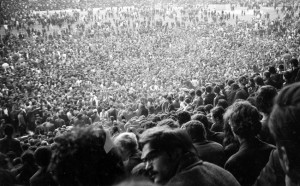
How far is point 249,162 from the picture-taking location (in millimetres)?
3361

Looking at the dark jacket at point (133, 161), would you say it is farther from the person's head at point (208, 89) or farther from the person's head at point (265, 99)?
the person's head at point (208, 89)

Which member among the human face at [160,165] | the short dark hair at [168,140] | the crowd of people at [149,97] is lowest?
the crowd of people at [149,97]

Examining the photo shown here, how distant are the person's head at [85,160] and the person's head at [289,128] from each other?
84 cm

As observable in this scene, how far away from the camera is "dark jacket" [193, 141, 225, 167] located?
389 cm

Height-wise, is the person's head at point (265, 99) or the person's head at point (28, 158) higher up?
the person's head at point (265, 99)

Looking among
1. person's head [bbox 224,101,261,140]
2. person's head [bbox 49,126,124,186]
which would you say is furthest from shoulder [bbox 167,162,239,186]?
person's head [bbox 224,101,261,140]

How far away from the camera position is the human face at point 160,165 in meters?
2.53

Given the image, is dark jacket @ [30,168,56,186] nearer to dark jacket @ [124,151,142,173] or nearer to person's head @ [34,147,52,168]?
person's head @ [34,147,52,168]

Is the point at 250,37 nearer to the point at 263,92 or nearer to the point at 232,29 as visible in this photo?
the point at 232,29

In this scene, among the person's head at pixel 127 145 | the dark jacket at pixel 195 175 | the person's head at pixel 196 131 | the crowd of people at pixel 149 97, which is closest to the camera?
the crowd of people at pixel 149 97

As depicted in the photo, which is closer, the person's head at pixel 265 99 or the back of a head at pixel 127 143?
the back of a head at pixel 127 143

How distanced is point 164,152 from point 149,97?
688 inches

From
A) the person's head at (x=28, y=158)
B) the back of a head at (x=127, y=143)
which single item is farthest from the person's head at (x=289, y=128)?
the person's head at (x=28, y=158)

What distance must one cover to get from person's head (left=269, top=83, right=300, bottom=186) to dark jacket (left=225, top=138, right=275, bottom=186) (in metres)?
1.63
